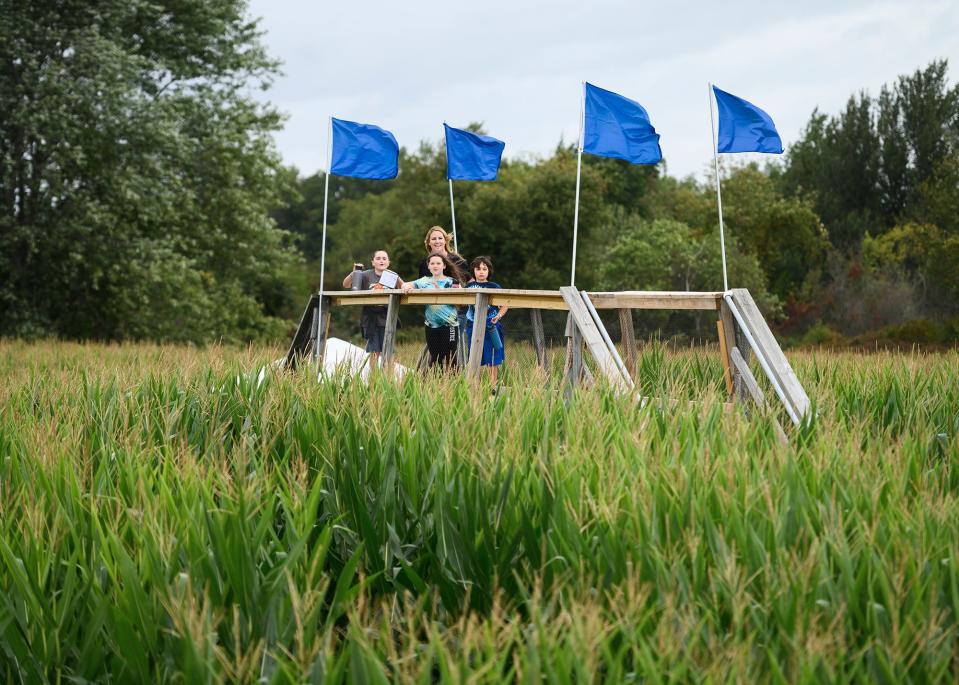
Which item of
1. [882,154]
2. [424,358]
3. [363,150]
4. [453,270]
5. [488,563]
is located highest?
[882,154]

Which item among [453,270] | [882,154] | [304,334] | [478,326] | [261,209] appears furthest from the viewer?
[882,154]

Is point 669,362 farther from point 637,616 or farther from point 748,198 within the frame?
point 748,198

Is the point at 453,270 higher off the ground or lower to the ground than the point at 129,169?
lower

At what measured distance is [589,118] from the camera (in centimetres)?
1024

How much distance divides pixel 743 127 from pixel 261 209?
59.9ft

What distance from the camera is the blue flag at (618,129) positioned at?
10.2 m

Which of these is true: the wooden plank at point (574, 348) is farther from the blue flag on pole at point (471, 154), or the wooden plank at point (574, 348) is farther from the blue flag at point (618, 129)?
the blue flag on pole at point (471, 154)

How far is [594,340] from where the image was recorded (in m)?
7.13

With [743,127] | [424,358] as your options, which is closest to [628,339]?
[424,358]

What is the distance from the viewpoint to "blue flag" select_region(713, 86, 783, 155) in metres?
10.6

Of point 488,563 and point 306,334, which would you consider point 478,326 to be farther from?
point 488,563

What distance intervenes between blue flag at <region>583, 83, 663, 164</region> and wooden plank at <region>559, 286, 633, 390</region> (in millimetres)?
3019

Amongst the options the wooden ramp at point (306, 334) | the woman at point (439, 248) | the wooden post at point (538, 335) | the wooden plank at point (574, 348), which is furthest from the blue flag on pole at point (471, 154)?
the wooden plank at point (574, 348)

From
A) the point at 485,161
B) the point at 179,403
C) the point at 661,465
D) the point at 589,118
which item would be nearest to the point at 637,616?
the point at 661,465
